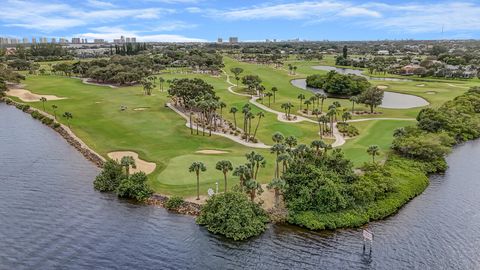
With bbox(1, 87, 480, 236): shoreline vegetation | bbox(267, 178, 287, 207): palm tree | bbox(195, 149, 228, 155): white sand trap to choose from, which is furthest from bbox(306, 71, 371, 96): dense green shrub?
bbox(267, 178, 287, 207): palm tree

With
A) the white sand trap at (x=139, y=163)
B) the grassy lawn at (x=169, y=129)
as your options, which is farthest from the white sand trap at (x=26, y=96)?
the white sand trap at (x=139, y=163)

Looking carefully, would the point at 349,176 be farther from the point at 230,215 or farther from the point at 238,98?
the point at 238,98

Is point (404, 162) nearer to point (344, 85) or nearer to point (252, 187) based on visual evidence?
point (252, 187)

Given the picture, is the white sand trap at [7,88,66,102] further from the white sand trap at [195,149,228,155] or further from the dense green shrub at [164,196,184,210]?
the dense green shrub at [164,196,184,210]

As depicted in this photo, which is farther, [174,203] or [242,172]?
[174,203]

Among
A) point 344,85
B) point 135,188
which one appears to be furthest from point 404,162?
point 344,85

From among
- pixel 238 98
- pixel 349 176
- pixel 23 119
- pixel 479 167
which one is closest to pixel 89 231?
pixel 349 176
